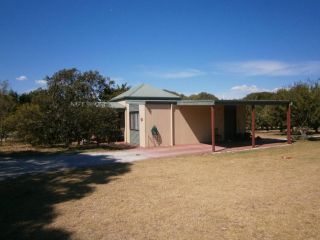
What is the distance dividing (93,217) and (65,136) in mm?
12692

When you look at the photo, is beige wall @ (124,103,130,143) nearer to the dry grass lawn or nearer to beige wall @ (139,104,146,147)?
beige wall @ (139,104,146,147)

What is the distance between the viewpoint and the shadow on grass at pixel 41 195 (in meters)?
5.81

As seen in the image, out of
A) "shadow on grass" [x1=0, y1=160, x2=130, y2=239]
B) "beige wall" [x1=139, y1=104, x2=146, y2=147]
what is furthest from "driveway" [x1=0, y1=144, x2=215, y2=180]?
"beige wall" [x1=139, y1=104, x2=146, y2=147]

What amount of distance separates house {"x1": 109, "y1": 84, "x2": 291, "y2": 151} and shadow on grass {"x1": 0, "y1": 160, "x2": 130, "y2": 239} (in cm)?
592

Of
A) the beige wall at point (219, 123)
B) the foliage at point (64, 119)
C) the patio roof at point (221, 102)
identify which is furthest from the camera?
the beige wall at point (219, 123)

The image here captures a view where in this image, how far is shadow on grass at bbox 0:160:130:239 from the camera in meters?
5.81

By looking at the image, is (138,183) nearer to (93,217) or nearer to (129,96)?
(93,217)

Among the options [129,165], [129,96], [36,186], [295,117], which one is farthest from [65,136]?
[295,117]

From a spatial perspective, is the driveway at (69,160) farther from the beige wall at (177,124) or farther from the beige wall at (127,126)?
the beige wall at (127,126)

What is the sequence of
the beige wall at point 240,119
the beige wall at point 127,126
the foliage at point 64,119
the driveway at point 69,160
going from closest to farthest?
the driveway at point 69,160 → the foliage at point 64,119 → the beige wall at point 127,126 → the beige wall at point 240,119

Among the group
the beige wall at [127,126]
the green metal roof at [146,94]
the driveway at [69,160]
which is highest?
the green metal roof at [146,94]

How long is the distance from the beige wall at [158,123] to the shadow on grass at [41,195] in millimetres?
5744

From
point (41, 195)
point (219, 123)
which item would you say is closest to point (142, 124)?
point (219, 123)

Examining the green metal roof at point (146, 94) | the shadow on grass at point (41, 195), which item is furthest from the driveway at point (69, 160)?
the green metal roof at point (146, 94)
